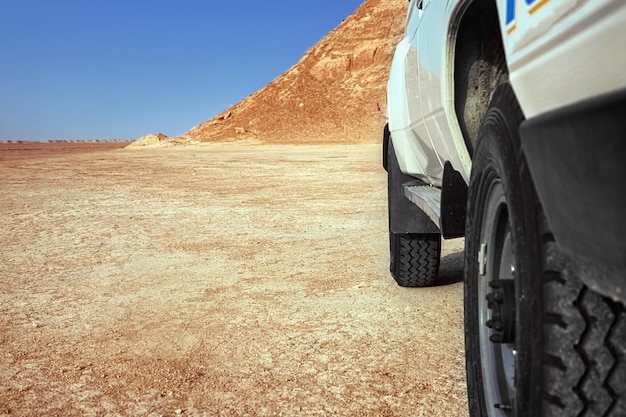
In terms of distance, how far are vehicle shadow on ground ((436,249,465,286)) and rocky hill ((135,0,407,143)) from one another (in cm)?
5370

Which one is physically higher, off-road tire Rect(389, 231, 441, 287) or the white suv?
the white suv

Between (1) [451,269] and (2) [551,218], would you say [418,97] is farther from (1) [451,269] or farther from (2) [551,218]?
(1) [451,269]

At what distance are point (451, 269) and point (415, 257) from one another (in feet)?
3.21

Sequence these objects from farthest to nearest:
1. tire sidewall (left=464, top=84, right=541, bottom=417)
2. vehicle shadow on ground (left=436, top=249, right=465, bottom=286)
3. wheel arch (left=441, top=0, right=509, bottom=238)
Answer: vehicle shadow on ground (left=436, top=249, right=465, bottom=286)
wheel arch (left=441, top=0, right=509, bottom=238)
tire sidewall (left=464, top=84, right=541, bottom=417)

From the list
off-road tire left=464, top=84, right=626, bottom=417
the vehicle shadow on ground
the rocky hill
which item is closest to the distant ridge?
the rocky hill

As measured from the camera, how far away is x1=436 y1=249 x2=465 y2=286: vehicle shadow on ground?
5.24 m

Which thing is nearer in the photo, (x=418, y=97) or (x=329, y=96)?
(x=418, y=97)

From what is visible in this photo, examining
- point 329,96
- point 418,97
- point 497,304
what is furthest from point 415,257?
point 329,96

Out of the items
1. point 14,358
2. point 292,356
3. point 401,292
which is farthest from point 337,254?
→ point 14,358

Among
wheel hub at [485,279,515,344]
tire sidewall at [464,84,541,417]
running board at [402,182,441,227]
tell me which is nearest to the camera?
tire sidewall at [464,84,541,417]

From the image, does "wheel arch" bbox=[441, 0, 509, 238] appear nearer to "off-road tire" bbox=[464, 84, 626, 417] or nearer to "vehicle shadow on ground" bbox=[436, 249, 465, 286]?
"off-road tire" bbox=[464, 84, 626, 417]

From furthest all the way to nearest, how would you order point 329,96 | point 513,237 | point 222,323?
point 329,96
point 222,323
point 513,237

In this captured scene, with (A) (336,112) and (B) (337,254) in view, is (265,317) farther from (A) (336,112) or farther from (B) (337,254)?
(A) (336,112)

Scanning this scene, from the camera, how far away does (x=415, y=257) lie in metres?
4.85
